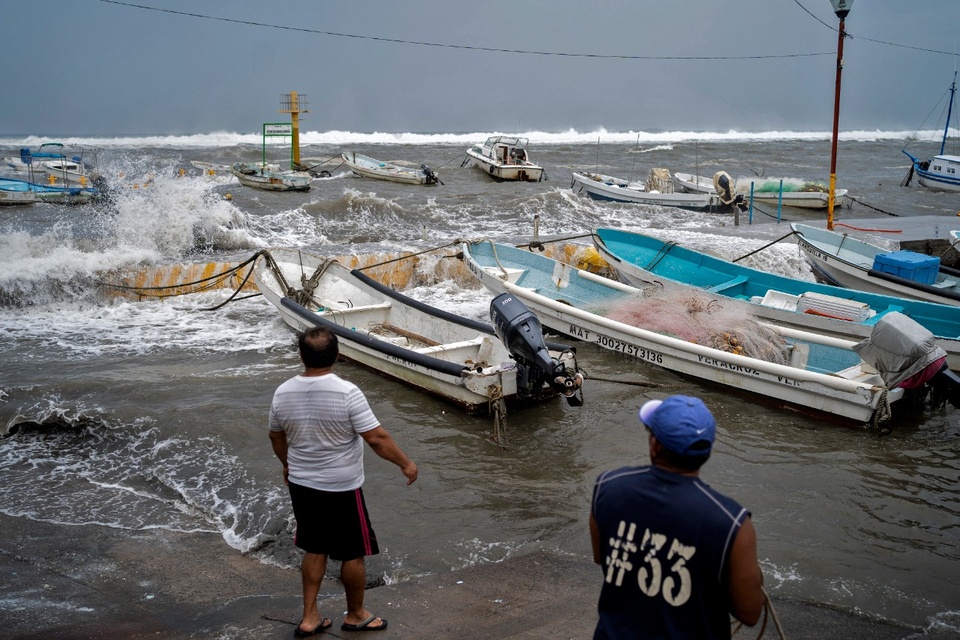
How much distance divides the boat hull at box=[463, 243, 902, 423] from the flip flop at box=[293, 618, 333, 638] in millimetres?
5764

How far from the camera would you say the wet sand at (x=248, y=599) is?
386cm

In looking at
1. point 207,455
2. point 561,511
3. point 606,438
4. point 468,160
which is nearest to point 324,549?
point 561,511

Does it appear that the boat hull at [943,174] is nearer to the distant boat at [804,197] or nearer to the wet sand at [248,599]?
the distant boat at [804,197]

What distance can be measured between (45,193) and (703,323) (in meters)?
23.1

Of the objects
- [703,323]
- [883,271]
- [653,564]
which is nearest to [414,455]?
[703,323]

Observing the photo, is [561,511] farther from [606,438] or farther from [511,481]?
[606,438]

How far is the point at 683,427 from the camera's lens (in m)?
2.19

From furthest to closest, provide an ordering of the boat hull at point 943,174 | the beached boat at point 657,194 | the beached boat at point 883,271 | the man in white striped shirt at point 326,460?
the boat hull at point 943,174, the beached boat at point 657,194, the beached boat at point 883,271, the man in white striped shirt at point 326,460

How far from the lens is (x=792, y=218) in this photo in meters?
23.8

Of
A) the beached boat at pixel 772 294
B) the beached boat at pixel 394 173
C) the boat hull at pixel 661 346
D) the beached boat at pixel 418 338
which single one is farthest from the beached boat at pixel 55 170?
the beached boat at pixel 772 294

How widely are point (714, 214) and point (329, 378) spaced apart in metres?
21.6

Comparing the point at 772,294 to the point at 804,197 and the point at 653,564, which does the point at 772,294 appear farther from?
the point at 804,197

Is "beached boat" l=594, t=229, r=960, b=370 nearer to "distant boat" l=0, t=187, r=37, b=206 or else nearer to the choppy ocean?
the choppy ocean

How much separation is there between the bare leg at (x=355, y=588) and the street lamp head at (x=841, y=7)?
1264 centimetres
